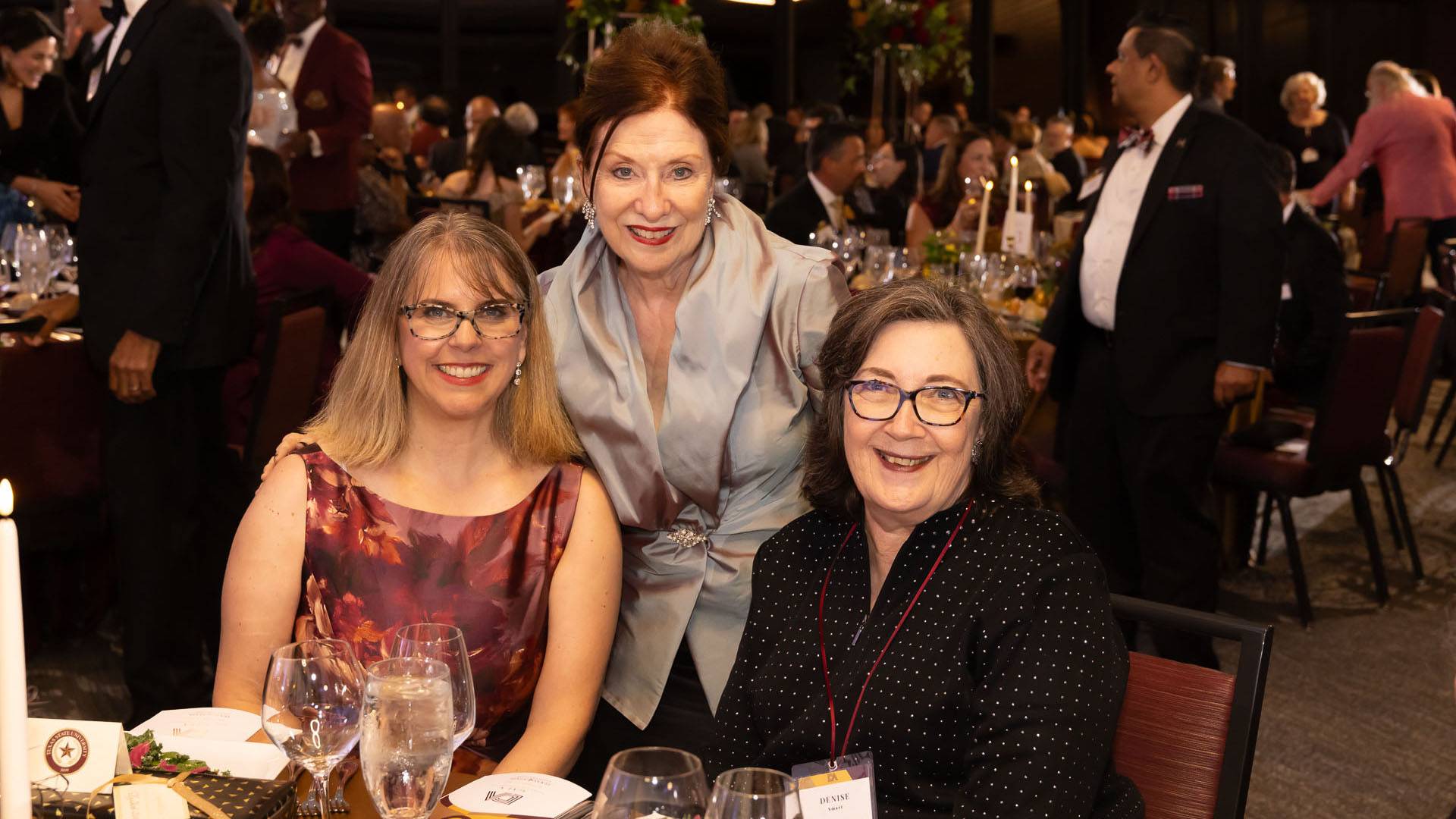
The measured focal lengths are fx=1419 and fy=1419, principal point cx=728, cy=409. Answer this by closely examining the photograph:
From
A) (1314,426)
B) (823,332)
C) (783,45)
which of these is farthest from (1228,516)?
(783,45)

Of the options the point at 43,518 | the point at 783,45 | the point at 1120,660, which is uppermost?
the point at 783,45

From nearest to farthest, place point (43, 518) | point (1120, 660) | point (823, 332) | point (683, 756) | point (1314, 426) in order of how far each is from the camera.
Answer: point (683, 756), point (1120, 660), point (823, 332), point (43, 518), point (1314, 426)

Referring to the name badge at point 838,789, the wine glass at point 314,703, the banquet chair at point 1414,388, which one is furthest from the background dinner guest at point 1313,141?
the wine glass at point 314,703

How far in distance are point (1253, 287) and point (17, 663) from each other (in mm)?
3272

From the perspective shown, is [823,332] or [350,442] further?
[823,332]

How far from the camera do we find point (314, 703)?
1.38 metres

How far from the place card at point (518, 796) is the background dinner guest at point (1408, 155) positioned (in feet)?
28.0

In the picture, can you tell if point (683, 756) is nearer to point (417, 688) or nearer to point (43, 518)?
point (417, 688)

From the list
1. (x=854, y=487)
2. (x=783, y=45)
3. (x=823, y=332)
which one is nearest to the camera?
(x=854, y=487)

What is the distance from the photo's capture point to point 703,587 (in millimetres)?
2279

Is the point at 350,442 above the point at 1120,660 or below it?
above

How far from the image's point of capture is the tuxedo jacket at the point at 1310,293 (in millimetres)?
4609

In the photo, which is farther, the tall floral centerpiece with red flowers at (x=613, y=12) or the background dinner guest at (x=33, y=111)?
the tall floral centerpiece with red flowers at (x=613, y=12)

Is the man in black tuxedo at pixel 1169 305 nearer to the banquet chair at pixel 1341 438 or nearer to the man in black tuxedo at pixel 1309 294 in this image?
the banquet chair at pixel 1341 438
